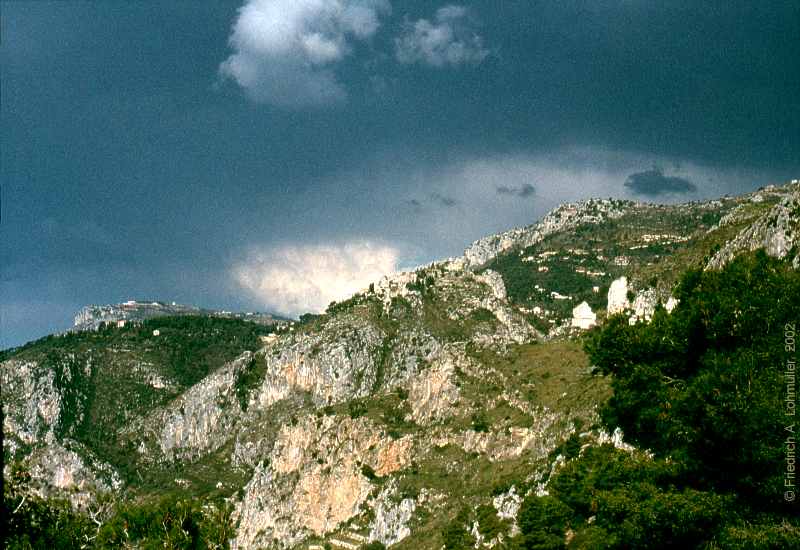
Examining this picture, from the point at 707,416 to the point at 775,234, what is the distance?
213 feet

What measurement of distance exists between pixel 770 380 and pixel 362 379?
506 feet

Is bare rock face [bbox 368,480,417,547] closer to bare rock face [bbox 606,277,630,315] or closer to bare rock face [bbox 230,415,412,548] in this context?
bare rock face [bbox 230,415,412,548]

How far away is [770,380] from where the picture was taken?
24.1m

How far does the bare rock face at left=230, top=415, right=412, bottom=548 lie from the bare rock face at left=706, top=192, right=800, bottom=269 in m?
71.3

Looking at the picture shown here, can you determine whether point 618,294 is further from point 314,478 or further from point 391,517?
point 314,478

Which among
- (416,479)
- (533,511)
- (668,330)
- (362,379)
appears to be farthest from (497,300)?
(668,330)

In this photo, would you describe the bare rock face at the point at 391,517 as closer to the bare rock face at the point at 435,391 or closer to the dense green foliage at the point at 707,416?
the bare rock face at the point at 435,391

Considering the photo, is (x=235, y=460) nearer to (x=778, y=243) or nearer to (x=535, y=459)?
(x=535, y=459)

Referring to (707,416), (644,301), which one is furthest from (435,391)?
(707,416)

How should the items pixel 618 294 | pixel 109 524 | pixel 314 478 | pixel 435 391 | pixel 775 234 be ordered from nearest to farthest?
pixel 109 524, pixel 775 234, pixel 435 391, pixel 314 478, pixel 618 294

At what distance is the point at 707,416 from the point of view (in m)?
24.7

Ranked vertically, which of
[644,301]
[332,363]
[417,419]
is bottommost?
[417,419]

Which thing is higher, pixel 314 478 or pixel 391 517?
pixel 314 478

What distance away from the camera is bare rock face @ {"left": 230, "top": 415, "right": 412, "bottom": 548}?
139 m
